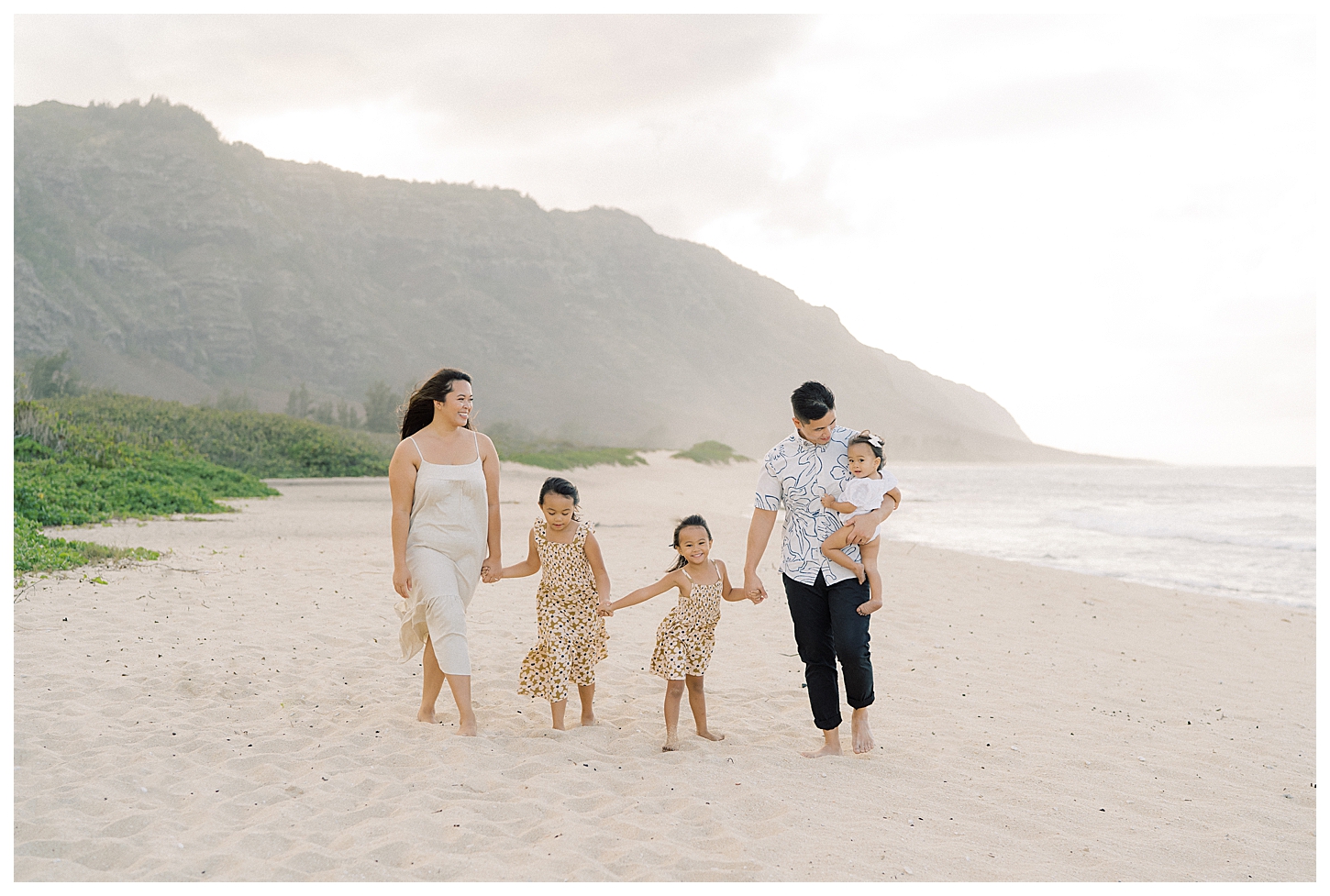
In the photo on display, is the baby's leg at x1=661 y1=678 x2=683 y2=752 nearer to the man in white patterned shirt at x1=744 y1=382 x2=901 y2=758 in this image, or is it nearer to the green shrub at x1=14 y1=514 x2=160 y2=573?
the man in white patterned shirt at x1=744 y1=382 x2=901 y2=758

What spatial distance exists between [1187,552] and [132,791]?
18.4 m

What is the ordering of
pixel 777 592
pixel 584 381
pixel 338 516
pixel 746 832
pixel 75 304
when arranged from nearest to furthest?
pixel 746 832
pixel 777 592
pixel 338 516
pixel 75 304
pixel 584 381

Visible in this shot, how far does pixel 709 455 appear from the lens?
5466 cm

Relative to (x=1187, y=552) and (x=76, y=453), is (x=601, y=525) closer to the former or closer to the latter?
(x=76, y=453)

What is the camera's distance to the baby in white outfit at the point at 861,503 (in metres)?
4.18

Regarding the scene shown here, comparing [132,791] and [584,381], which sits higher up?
[584,381]

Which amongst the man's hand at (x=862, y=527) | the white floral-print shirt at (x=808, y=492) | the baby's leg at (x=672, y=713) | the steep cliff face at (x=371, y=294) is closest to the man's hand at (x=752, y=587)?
the white floral-print shirt at (x=808, y=492)

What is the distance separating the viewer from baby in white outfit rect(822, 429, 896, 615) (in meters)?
4.18

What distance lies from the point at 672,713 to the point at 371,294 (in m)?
109

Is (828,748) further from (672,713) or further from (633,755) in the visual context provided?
(633,755)

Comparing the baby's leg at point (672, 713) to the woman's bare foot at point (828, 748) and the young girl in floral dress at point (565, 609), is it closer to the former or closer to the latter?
the young girl in floral dress at point (565, 609)

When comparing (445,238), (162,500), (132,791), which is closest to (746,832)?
A: (132,791)

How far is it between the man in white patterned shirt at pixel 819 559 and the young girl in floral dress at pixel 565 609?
863 mm

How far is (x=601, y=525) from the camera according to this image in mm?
16578
